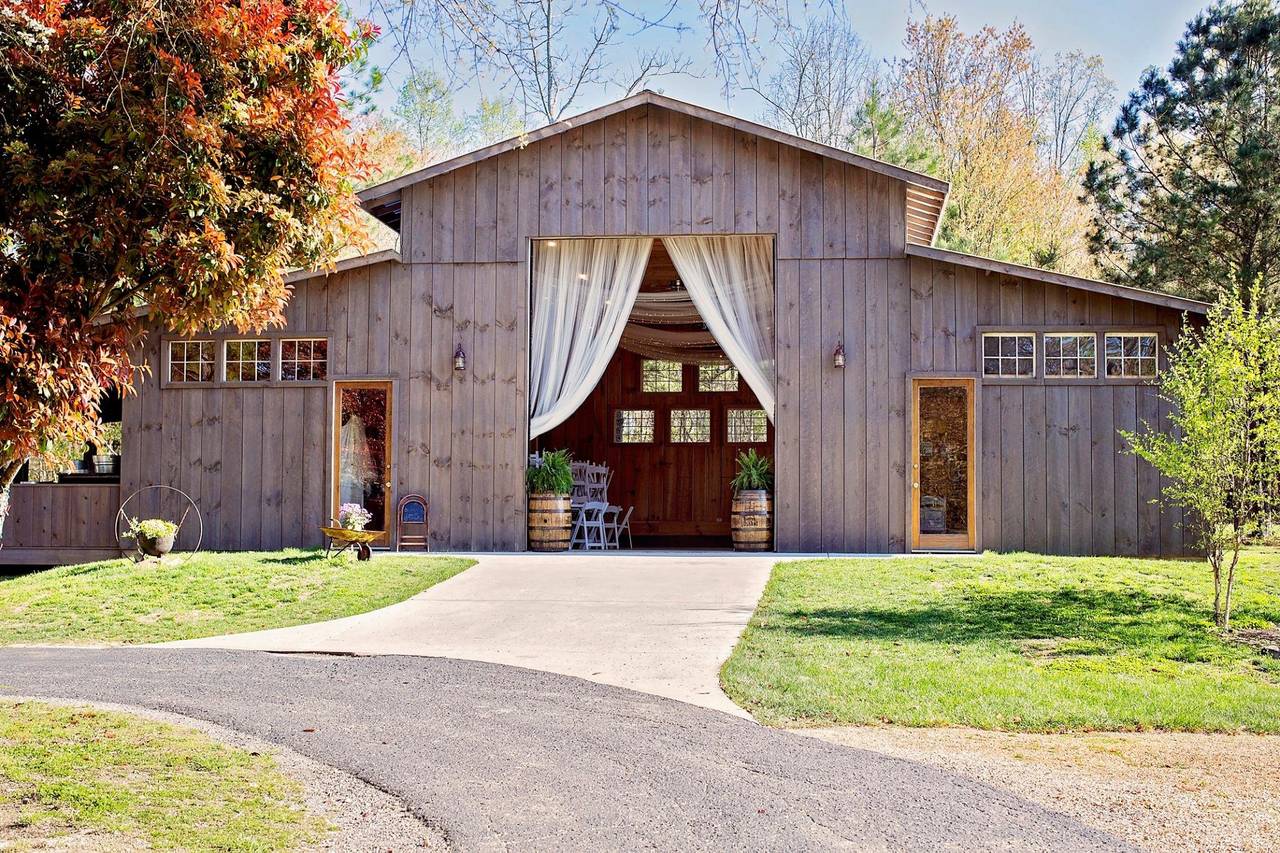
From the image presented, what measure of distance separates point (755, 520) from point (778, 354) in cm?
174

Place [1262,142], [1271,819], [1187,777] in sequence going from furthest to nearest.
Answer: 1. [1262,142]
2. [1187,777]
3. [1271,819]

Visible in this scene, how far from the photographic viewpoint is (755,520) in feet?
42.1

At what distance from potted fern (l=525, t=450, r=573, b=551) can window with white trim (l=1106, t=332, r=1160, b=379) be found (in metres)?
5.64

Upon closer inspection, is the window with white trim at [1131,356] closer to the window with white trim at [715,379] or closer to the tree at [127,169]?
the window with white trim at [715,379]

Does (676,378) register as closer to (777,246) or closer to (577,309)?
(577,309)

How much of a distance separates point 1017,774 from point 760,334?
335 inches

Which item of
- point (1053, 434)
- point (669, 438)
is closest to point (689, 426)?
point (669, 438)

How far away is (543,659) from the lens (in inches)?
293

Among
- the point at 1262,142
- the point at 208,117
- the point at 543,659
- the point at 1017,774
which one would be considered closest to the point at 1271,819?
the point at 1017,774

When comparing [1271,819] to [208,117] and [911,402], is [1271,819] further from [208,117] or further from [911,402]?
[911,402]

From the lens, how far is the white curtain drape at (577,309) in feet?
43.1

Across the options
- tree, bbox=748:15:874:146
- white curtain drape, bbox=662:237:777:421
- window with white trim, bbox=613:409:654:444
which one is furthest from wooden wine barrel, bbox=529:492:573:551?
tree, bbox=748:15:874:146

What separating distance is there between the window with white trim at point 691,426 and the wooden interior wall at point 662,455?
0.21 ft

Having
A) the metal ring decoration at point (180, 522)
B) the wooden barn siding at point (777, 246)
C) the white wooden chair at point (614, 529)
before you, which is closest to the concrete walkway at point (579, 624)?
the wooden barn siding at point (777, 246)
